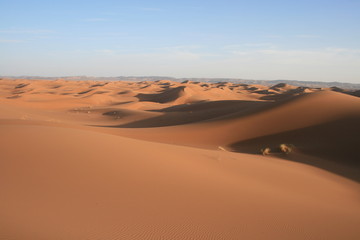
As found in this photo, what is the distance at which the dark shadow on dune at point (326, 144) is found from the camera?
9727 millimetres

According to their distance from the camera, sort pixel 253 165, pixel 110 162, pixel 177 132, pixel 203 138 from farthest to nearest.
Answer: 1. pixel 177 132
2. pixel 203 138
3. pixel 253 165
4. pixel 110 162

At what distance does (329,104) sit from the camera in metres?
15.4

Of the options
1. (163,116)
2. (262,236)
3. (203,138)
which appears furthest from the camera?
(163,116)

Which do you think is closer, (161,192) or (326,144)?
(161,192)

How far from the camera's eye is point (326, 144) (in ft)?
37.4

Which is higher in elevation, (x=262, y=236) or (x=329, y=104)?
(x=329, y=104)

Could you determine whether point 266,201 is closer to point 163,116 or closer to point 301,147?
point 301,147

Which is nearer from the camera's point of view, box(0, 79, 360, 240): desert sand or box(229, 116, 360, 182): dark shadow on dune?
box(0, 79, 360, 240): desert sand

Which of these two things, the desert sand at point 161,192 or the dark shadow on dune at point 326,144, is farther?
the dark shadow on dune at point 326,144

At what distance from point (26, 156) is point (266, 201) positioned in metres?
4.17

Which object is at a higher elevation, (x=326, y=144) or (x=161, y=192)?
(x=161, y=192)

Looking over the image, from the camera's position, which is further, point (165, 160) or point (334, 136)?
point (334, 136)

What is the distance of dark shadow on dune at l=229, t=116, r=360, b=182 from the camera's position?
9.73m

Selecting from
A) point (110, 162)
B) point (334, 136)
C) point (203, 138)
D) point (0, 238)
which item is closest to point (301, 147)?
point (334, 136)
